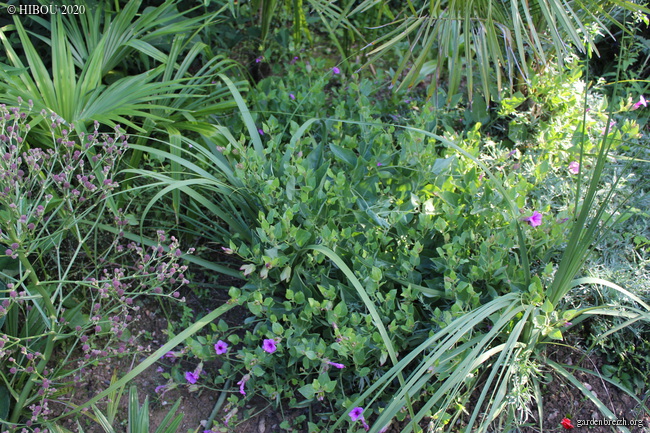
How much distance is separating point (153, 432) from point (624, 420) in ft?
4.78

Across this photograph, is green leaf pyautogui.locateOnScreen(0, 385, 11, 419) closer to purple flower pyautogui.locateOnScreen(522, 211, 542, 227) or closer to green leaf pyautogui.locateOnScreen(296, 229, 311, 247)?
green leaf pyautogui.locateOnScreen(296, 229, 311, 247)

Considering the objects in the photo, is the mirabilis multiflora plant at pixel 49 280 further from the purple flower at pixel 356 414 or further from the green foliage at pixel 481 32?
the green foliage at pixel 481 32

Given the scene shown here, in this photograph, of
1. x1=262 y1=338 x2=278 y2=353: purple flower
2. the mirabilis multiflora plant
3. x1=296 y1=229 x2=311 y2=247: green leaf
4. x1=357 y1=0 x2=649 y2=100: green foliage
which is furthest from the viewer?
x1=357 y1=0 x2=649 y2=100: green foliage

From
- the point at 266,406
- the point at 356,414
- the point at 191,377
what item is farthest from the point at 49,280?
the point at 356,414

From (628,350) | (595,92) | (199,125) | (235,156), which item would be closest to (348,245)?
(235,156)

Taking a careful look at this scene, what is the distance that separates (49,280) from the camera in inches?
68.4

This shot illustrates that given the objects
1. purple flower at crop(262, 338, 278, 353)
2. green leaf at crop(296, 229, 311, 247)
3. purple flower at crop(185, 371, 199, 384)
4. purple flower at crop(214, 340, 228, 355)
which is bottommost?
purple flower at crop(185, 371, 199, 384)

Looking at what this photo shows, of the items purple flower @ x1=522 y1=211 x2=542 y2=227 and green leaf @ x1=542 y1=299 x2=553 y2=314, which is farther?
purple flower @ x1=522 y1=211 x2=542 y2=227

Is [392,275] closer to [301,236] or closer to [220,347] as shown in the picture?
[301,236]

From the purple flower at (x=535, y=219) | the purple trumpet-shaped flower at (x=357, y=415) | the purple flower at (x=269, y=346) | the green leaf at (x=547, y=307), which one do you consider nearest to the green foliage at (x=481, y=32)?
the purple flower at (x=535, y=219)

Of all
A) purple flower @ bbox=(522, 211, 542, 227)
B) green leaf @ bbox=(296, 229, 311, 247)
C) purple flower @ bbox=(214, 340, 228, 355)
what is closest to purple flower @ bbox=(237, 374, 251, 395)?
purple flower @ bbox=(214, 340, 228, 355)

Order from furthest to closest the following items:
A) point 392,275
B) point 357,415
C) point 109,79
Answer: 1. point 109,79
2. point 392,275
3. point 357,415

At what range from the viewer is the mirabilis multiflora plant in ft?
4.68

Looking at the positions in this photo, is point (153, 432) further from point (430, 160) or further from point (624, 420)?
point (624, 420)
